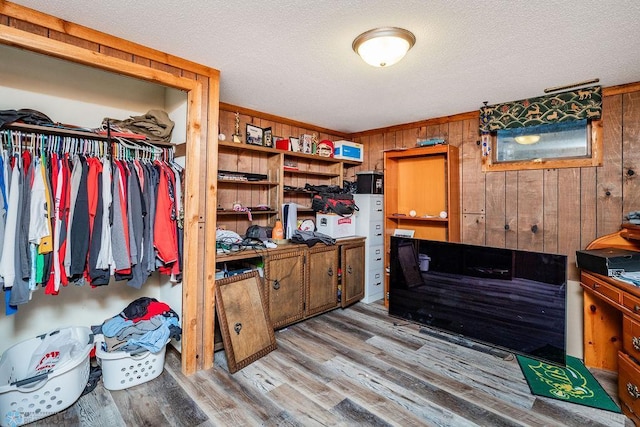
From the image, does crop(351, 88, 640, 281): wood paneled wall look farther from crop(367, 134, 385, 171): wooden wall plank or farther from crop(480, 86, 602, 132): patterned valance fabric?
crop(367, 134, 385, 171): wooden wall plank

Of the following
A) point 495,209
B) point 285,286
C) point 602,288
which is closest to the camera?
point 602,288

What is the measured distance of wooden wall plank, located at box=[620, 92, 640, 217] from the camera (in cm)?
245

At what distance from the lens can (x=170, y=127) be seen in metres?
2.43

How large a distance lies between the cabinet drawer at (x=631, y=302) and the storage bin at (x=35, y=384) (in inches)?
133

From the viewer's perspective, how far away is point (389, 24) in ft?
5.58

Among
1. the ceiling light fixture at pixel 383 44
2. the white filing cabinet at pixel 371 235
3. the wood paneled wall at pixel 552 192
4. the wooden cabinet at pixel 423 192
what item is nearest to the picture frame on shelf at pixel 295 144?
the white filing cabinet at pixel 371 235

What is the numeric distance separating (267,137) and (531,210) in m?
2.78

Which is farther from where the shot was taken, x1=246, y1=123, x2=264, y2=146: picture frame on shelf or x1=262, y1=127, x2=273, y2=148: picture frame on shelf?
x1=262, y1=127, x2=273, y2=148: picture frame on shelf

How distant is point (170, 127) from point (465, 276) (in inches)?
109

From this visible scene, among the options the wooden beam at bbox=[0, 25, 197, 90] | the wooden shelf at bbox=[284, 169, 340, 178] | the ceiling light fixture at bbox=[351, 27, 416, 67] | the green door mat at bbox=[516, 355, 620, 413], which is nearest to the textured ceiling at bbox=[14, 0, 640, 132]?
the ceiling light fixture at bbox=[351, 27, 416, 67]

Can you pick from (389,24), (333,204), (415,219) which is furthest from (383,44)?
(415,219)

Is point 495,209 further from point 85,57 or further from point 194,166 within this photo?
point 85,57

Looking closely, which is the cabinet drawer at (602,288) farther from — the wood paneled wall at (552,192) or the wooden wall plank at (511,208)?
the wooden wall plank at (511,208)

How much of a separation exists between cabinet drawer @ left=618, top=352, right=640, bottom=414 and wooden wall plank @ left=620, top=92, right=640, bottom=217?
129 centimetres
